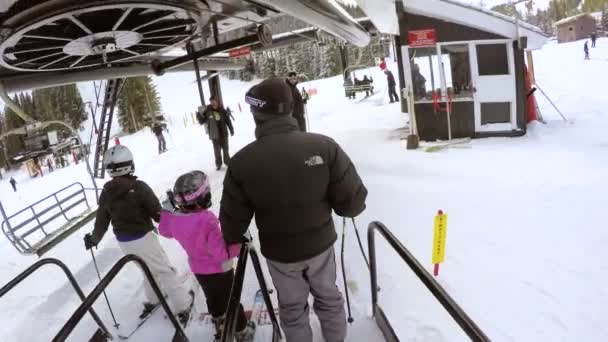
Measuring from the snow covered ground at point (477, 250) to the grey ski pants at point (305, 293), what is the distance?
0.60 meters

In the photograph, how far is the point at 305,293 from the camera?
260 cm

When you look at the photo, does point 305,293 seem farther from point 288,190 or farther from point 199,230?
point 199,230

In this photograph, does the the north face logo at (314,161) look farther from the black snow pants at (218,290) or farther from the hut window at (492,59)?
the hut window at (492,59)

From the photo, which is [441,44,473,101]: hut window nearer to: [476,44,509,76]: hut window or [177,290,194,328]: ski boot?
[476,44,509,76]: hut window

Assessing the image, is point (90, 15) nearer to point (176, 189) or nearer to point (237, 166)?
point (176, 189)

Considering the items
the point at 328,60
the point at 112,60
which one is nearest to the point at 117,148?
the point at 112,60

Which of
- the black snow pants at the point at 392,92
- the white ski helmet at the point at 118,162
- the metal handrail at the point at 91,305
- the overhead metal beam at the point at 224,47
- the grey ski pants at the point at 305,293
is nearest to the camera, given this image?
the metal handrail at the point at 91,305

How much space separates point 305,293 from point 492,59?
9.51 metres

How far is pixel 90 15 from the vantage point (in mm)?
4320

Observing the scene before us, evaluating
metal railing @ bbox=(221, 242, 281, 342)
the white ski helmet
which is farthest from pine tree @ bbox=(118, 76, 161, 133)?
metal railing @ bbox=(221, 242, 281, 342)

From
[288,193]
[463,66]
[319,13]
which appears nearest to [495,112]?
[463,66]

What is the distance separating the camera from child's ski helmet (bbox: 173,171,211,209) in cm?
288

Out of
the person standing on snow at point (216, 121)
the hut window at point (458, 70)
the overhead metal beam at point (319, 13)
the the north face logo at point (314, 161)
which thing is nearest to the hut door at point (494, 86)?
the hut window at point (458, 70)

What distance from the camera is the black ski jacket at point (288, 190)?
87.6 inches
